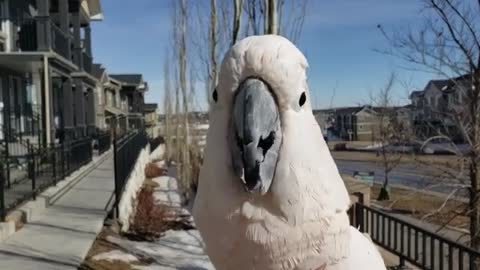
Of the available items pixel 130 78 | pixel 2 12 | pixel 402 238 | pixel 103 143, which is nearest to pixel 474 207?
pixel 402 238

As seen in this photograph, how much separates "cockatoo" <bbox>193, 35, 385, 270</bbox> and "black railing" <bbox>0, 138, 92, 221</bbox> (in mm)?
6272

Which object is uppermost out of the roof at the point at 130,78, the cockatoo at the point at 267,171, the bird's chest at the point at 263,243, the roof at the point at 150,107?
the roof at the point at 130,78

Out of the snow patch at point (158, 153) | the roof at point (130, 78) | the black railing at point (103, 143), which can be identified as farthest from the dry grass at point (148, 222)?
the roof at point (130, 78)

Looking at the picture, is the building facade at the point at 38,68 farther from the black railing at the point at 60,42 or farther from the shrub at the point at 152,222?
the shrub at the point at 152,222

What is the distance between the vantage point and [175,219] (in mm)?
10781

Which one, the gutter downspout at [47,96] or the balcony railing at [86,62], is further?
the balcony railing at [86,62]

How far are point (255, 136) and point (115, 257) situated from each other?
5770 millimetres

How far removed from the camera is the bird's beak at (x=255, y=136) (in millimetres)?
1637

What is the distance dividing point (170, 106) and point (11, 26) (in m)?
12.6

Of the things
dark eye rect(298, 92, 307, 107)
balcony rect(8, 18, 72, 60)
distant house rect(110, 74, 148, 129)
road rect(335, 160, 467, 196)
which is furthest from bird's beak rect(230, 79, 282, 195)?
distant house rect(110, 74, 148, 129)

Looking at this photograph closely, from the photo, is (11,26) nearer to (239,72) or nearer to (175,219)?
(175,219)

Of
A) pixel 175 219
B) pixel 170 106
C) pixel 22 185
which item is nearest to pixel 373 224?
pixel 175 219

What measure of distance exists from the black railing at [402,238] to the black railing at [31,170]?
542 centimetres

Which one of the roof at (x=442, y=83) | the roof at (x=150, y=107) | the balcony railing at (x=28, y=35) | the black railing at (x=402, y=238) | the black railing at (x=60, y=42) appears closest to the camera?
the black railing at (x=402, y=238)
